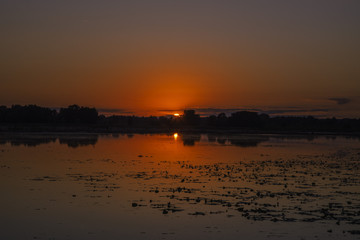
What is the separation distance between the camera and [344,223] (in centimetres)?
1703

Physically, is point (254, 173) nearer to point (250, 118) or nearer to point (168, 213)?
point (168, 213)

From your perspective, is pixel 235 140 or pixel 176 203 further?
pixel 235 140

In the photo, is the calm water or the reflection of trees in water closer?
the calm water

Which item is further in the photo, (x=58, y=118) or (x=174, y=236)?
(x=58, y=118)

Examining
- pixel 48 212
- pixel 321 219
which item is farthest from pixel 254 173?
pixel 48 212

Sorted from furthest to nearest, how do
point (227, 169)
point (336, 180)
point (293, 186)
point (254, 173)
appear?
point (227, 169) < point (254, 173) < point (336, 180) < point (293, 186)

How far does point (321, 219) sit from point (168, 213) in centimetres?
626

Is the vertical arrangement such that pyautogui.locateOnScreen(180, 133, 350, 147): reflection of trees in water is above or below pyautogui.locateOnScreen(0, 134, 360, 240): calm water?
above

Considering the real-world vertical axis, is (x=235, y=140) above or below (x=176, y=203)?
above

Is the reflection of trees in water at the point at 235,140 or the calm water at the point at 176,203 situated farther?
the reflection of trees in water at the point at 235,140

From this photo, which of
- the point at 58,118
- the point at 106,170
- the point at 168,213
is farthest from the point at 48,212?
the point at 58,118

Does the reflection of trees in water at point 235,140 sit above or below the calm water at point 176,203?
above

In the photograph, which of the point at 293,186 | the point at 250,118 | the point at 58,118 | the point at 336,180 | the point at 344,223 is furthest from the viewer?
the point at 250,118

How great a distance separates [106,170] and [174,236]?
59.1ft
